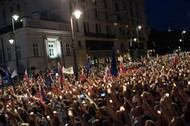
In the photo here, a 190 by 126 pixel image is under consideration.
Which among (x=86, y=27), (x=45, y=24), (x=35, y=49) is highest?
(x=86, y=27)

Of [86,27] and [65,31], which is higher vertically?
[86,27]

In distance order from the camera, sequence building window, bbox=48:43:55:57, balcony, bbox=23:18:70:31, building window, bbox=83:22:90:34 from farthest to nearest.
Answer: building window, bbox=83:22:90:34 < building window, bbox=48:43:55:57 < balcony, bbox=23:18:70:31

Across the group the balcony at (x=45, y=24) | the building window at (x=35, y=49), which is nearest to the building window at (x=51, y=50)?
the balcony at (x=45, y=24)

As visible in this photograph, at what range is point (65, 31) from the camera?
45500mm

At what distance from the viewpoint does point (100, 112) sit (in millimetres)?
9352

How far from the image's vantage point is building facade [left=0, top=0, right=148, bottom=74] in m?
39.4

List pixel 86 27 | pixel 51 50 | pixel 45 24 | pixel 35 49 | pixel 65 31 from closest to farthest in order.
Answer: pixel 35 49
pixel 45 24
pixel 51 50
pixel 65 31
pixel 86 27

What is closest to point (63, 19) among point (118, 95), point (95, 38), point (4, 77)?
point (95, 38)

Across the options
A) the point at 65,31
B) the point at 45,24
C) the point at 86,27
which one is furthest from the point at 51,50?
the point at 86,27

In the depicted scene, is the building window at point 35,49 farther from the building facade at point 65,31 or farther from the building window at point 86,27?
the building window at point 86,27

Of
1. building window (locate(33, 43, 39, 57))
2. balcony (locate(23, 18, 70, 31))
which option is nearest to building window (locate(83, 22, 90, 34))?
balcony (locate(23, 18, 70, 31))

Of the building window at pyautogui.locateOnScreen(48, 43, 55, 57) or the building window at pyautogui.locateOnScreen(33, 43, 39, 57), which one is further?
the building window at pyautogui.locateOnScreen(48, 43, 55, 57)

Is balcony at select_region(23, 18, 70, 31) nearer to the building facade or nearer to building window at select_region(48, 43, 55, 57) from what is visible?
the building facade

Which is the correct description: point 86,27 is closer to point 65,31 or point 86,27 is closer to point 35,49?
point 65,31
